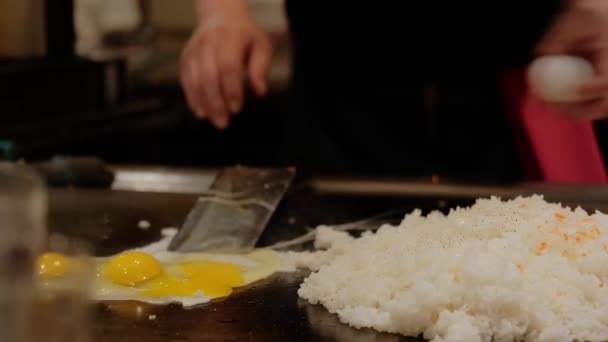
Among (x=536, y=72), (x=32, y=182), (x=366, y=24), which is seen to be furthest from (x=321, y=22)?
(x=32, y=182)

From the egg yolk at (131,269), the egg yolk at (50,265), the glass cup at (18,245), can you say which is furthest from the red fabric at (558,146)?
the glass cup at (18,245)

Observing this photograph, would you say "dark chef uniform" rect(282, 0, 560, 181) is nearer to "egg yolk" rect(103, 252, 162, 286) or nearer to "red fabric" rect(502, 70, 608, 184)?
"red fabric" rect(502, 70, 608, 184)

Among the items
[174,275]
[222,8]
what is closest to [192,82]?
[222,8]

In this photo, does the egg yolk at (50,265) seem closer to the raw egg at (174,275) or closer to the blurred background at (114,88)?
the raw egg at (174,275)

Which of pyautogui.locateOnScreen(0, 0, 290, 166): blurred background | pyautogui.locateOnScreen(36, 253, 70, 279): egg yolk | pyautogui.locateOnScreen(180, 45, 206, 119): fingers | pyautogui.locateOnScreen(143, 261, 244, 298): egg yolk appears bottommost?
pyautogui.locateOnScreen(0, 0, 290, 166): blurred background

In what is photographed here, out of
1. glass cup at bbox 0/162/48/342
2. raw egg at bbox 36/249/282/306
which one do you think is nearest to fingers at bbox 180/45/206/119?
raw egg at bbox 36/249/282/306

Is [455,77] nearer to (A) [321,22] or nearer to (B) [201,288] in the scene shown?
(A) [321,22]
